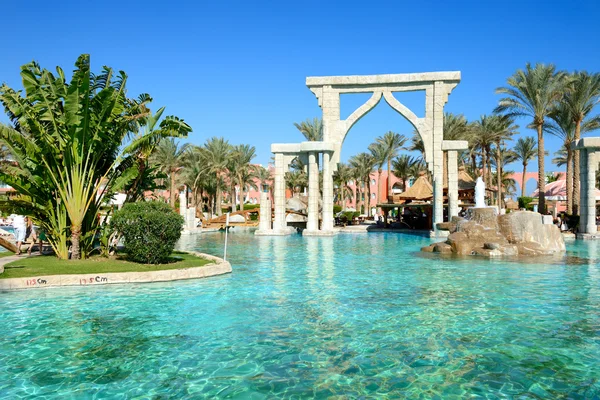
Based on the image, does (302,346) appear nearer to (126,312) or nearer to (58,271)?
(126,312)

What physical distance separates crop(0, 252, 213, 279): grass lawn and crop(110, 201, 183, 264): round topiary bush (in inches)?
13.3

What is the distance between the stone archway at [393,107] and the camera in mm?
28453

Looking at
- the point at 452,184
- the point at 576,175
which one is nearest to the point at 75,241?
the point at 452,184

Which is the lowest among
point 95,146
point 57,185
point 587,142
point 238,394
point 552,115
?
point 238,394

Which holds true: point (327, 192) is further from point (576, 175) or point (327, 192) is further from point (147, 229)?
point (147, 229)

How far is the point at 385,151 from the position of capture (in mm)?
47688

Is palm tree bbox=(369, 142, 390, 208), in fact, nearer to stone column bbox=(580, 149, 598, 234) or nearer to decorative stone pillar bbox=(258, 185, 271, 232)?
decorative stone pillar bbox=(258, 185, 271, 232)

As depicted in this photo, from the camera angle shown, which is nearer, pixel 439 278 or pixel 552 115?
pixel 439 278

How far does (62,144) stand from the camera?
12.7 m

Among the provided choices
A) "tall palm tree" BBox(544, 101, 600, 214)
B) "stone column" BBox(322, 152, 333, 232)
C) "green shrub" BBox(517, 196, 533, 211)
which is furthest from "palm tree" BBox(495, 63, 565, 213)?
"green shrub" BBox(517, 196, 533, 211)

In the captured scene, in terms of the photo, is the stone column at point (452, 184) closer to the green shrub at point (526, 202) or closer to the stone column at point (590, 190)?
the stone column at point (590, 190)

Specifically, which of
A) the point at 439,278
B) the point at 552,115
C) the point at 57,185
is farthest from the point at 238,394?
the point at 552,115

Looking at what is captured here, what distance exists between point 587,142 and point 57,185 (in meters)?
23.7

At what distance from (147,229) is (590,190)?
73.6 ft
